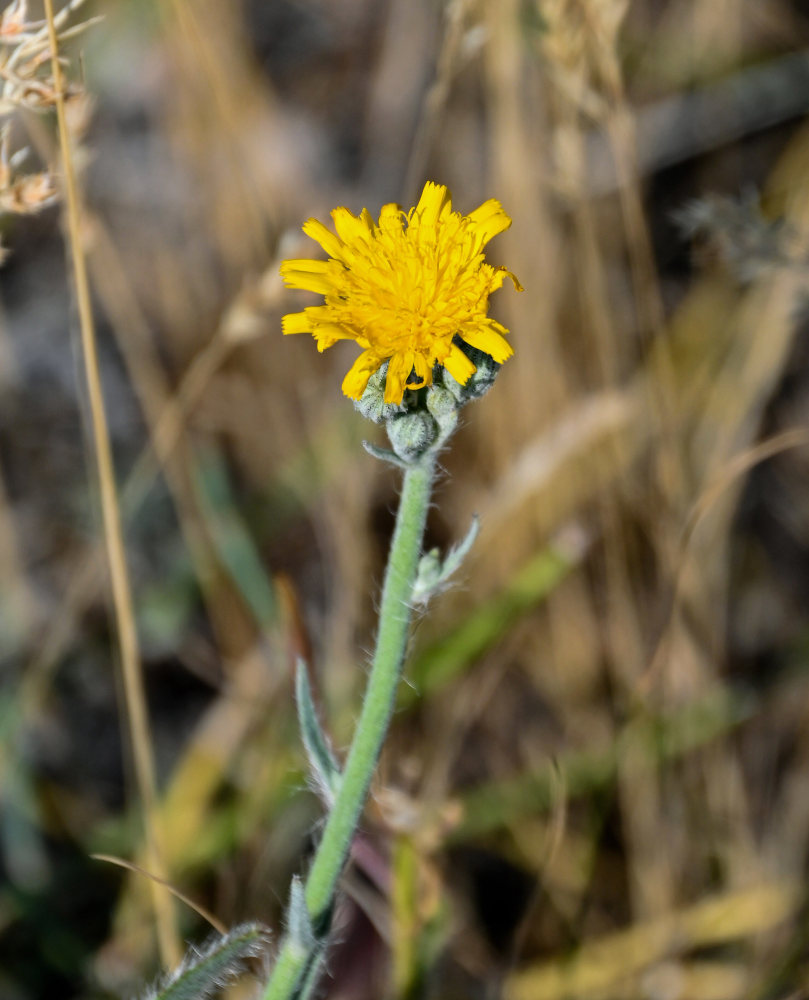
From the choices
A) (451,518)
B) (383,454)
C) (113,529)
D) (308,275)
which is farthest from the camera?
(451,518)

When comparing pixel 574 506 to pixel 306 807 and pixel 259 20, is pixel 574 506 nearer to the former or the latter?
pixel 306 807

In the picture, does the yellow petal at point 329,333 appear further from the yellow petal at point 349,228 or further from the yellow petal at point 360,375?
the yellow petal at point 349,228

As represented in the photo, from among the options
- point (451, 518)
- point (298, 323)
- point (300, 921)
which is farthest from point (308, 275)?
point (451, 518)

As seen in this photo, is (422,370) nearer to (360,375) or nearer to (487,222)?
(360,375)

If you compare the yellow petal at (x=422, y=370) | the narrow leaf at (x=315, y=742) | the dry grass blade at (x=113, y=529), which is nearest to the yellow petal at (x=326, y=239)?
the yellow petal at (x=422, y=370)

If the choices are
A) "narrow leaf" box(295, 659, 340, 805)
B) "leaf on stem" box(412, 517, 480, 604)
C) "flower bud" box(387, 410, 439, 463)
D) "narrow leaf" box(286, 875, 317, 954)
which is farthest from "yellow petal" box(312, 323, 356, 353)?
"narrow leaf" box(286, 875, 317, 954)

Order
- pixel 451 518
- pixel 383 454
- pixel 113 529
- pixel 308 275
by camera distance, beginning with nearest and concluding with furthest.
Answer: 1. pixel 383 454
2. pixel 308 275
3. pixel 113 529
4. pixel 451 518
